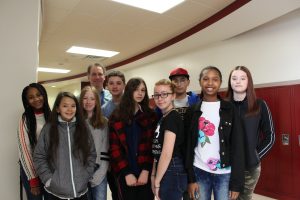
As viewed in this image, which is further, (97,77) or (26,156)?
(97,77)

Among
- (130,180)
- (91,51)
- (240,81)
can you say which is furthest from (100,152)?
(91,51)

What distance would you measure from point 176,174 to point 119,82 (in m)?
1.17

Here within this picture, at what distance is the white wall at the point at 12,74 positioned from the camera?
7.79ft

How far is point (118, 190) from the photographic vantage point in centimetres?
200

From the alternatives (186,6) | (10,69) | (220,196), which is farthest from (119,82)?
(186,6)

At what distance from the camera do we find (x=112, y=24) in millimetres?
4434

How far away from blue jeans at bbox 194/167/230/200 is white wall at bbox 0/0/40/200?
5.81 feet

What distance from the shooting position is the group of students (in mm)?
1761

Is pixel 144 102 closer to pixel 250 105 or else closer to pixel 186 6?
pixel 250 105

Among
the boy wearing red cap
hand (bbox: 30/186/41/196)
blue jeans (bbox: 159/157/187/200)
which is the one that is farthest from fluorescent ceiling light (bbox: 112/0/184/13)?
hand (bbox: 30/186/41/196)

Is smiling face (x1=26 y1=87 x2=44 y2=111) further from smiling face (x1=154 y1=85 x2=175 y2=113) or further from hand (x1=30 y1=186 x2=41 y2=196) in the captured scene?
smiling face (x1=154 y1=85 x2=175 y2=113)

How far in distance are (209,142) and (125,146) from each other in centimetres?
65

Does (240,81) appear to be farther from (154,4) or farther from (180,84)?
(154,4)

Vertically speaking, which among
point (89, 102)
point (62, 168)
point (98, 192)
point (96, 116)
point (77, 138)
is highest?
point (89, 102)
